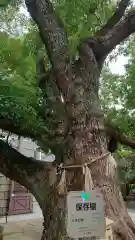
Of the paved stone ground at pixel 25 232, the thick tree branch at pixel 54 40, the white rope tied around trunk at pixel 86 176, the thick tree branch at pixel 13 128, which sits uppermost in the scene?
the thick tree branch at pixel 54 40

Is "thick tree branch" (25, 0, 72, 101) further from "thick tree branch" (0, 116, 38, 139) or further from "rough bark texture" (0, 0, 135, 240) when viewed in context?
"thick tree branch" (0, 116, 38, 139)

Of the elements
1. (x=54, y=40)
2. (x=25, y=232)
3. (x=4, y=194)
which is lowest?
(x=25, y=232)

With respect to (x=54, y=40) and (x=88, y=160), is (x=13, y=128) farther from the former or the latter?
(x=88, y=160)

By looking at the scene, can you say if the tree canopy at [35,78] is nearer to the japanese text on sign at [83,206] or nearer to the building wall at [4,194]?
the japanese text on sign at [83,206]

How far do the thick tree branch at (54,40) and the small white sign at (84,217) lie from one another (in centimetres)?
135

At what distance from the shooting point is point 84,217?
74.2 inches

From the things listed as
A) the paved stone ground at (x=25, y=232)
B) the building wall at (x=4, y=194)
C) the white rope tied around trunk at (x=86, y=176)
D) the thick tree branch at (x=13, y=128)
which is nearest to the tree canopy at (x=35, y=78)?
the thick tree branch at (x=13, y=128)

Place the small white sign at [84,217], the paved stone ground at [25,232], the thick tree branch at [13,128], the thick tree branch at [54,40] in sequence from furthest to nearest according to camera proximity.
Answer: the paved stone ground at [25,232] → the thick tree branch at [13,128] → the thick tree branch at [54,40] → the small white sign at [84,217]

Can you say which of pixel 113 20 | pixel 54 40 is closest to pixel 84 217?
pixel 54 40

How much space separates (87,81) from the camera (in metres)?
3.16

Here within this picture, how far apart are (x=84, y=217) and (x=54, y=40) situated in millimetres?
2083

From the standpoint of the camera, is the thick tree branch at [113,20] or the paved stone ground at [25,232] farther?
the paved stone ground at [25,232]

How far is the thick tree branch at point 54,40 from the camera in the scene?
10.1ft

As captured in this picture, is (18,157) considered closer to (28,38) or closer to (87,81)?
(87,81)
